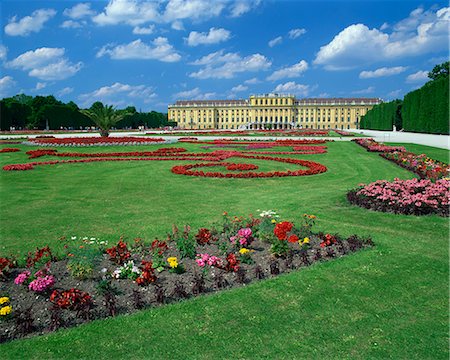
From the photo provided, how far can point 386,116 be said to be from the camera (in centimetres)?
4816

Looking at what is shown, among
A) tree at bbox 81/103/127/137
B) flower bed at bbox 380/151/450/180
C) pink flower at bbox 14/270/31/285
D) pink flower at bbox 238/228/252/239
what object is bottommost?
pink flower at bbox 14/270/31/285

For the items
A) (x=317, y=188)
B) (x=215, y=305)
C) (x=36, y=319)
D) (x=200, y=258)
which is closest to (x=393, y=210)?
(x=317, y=188)

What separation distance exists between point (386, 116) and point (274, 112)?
213 ft

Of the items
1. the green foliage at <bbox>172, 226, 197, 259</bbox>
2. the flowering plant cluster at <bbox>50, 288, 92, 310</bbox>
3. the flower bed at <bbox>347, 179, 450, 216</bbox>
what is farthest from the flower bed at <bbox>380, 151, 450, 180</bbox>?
the flowering plant cluster at <bbox>50, 288, 92, 310</bbox>

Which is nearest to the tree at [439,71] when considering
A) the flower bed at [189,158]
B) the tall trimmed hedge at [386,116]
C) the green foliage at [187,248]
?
the tall trimmed hedge at [386,116]

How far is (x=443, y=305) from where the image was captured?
3.33 meters

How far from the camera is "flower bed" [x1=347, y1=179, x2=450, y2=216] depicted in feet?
20.0

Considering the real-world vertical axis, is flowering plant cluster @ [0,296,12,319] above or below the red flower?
below

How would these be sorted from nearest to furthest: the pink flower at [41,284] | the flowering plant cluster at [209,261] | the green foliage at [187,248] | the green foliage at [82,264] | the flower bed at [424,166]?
the pink flower at [41,284]
the green foliage at [82,264]
the flowering plant cluster at [209,261]
the green foliage at [187,248]
the flower bed at [424,166]

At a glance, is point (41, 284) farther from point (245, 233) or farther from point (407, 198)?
point (407, 198)

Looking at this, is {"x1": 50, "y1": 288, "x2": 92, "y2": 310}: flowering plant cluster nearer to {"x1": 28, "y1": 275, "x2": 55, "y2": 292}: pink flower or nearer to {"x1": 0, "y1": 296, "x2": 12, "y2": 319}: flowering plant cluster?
{"x1": 28, "y1": 275, "x2": 55, "y2": 292}: pink flower

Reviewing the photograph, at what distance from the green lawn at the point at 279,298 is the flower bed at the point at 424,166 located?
10.7 ft

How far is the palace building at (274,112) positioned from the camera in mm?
111875

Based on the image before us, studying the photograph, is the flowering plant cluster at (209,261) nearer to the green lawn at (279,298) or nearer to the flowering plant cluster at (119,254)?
the green lawn at (279,298)
